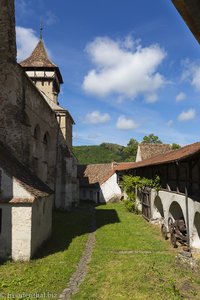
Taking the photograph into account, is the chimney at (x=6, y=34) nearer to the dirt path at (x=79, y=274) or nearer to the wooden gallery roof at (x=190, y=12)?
the dirt path at (x=79, y=274)

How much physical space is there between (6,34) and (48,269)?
13751mm

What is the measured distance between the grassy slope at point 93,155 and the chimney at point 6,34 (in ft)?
246

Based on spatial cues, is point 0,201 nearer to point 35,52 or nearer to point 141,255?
point 141,255

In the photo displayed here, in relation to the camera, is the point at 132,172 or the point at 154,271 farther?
the point at 132,172

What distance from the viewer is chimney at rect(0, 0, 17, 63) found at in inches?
675

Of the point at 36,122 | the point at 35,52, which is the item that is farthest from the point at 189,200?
the point at 35,52

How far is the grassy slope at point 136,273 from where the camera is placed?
371 inches

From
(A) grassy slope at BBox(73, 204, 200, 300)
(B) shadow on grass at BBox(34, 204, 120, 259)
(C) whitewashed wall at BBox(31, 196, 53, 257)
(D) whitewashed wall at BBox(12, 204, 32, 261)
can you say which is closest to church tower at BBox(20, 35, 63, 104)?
(B) shadow on grass at BBox(34, 204, 120, 259)

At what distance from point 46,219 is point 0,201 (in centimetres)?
383

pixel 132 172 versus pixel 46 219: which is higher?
pixel 132 172

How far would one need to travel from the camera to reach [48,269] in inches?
455

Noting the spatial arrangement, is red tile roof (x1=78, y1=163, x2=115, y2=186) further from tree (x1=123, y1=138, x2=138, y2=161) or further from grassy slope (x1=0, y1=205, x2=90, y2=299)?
tree (x1=123, y1=138, x2=138, y2=161)

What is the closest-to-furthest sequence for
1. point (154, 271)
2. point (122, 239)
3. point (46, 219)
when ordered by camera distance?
point (154, 271), point (46, 219), point (122, 239)

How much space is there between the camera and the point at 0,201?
12.6 meters
